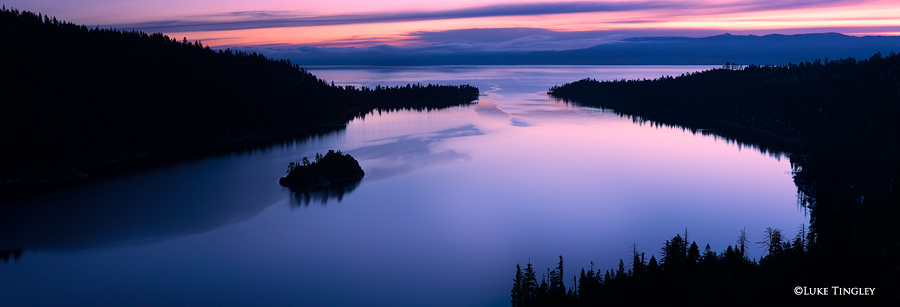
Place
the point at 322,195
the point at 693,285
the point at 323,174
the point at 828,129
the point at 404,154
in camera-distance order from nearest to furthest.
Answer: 1. the point at 693,285
2. the point at 322,195
3. the point at 323,174
4. the point at 828,129
5. the point at 404,154

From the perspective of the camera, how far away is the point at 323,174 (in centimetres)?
6356

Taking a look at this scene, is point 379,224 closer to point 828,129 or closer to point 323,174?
point 323,174

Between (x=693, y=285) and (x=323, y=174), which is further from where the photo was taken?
(x=323, y=174)

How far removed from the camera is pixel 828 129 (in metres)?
82.4

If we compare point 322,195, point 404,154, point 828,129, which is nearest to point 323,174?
point 322,195

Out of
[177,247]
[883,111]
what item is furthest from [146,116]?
[883,111]

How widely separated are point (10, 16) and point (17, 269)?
311 ft

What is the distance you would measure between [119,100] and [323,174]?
5797 cm

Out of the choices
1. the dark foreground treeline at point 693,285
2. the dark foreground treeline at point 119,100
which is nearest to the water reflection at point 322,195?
the dark foreground treeline at point 693,285

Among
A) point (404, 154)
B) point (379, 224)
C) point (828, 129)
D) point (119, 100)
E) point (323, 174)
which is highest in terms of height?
point (119, 100)

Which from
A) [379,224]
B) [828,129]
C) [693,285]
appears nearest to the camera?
[693,285]

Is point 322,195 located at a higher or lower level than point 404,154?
lower

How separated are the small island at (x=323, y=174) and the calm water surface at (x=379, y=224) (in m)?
2.35

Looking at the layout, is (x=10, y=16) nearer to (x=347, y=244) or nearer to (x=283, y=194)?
(x=283, y=194)
